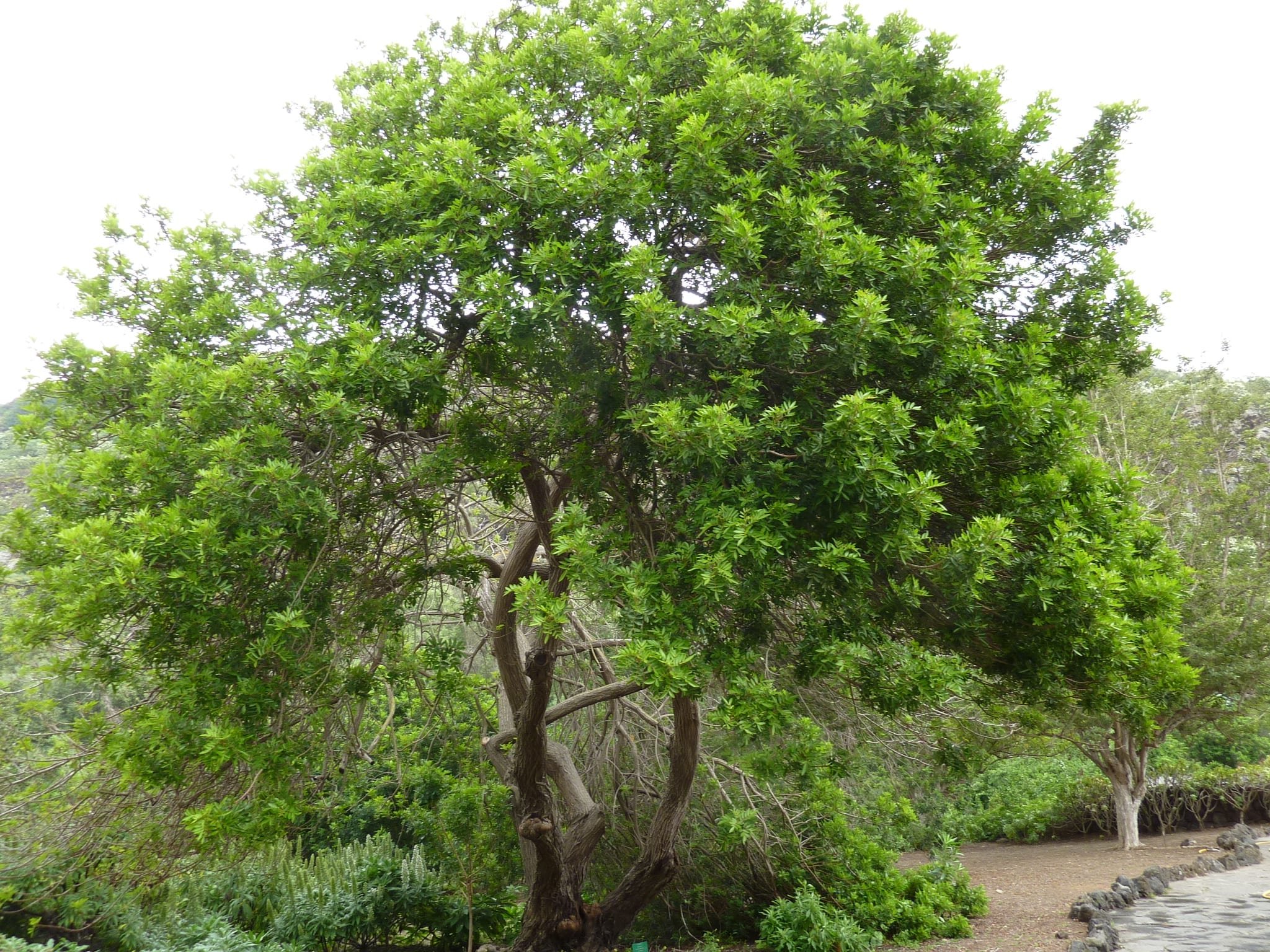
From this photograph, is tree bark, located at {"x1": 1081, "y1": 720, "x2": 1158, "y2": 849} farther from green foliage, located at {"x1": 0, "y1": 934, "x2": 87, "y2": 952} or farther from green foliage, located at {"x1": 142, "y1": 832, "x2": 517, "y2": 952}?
green foliage, located at {"x1": 0, "y1": 934, "x2": 87, "y2": 952}

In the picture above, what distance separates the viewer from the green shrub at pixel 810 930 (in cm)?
782

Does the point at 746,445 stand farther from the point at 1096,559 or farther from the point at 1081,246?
the point at 1081,246

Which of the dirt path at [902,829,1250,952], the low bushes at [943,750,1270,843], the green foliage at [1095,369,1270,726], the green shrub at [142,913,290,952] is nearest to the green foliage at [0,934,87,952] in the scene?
the green shrub at [142,913,290,952]

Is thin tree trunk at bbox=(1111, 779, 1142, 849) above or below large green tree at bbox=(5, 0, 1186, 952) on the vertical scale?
below

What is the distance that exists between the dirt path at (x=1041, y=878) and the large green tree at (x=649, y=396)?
16.4ft

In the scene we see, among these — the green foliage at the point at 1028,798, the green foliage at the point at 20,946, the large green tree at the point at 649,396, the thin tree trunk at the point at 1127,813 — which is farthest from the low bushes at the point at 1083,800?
the green foliage at the point at 20,946

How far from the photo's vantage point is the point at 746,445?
429 centimetres

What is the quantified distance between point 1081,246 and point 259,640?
5.73 meters

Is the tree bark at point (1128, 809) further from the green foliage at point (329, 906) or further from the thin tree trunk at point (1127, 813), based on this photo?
the green foliage at point (329, 906)

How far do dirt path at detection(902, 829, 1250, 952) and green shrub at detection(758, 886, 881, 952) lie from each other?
89 cm

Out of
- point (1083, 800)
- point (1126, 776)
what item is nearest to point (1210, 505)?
point (1126, 776)

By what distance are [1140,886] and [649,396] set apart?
921cm

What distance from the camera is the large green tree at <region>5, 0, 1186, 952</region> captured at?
4242 millimetres

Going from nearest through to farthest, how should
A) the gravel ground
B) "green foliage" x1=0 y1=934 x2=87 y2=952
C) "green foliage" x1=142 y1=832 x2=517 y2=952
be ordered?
"green foliage" x1=0 y1=934 x2=87 y2=952
the gravel ground
"green foliage" x1=142 y1=832 x2=517 y2=952
